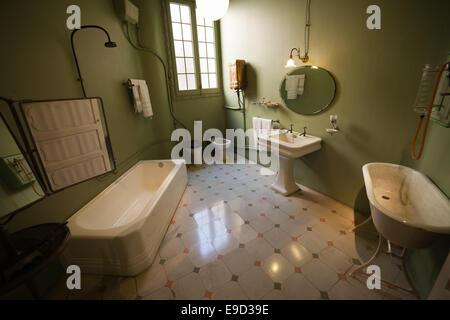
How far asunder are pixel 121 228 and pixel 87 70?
5.82 feet

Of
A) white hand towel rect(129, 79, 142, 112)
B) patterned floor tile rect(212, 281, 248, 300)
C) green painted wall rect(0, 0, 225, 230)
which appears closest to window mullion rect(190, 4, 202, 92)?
green painted wall rect(0, 0, 225, 230)

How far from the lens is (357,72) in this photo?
210cm

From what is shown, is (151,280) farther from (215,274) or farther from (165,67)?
(165,67)

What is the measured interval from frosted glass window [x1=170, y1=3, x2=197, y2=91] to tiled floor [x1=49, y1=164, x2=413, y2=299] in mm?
2524

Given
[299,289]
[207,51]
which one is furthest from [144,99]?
[299,289]

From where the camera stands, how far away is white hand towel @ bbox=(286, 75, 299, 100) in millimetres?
2727

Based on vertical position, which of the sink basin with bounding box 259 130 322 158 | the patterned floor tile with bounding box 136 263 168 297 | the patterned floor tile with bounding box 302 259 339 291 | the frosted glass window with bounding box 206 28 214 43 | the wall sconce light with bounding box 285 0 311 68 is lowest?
the patterned floor tile with bounding box 302 259 339 291

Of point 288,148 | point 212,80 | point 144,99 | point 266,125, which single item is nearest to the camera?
point 288,148

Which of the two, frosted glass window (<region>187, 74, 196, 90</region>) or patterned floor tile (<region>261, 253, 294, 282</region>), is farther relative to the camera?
frosted glass window (<region>187, 74, 196, 90</region>)

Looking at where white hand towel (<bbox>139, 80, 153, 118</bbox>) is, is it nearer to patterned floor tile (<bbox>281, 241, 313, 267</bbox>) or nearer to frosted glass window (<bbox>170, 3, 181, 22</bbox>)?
frosted glass window (<bbox>170, 3, 181, 22</bbox>)

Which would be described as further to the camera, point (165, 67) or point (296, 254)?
point (165, 67)

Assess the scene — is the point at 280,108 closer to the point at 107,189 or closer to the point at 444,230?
the point at 444,230

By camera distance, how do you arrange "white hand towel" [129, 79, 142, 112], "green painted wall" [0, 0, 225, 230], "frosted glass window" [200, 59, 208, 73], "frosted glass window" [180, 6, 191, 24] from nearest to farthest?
1. "green painted wall" [0, 0, 225, 230]
2. "white hand towel" [129, 79, 142, 112]
3. "frosted glass window" [180, 6, 191, 24]
4. "frosted glass window" [200, 59, 208, 73]
